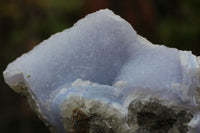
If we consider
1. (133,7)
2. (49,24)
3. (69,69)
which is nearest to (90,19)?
(69,69)

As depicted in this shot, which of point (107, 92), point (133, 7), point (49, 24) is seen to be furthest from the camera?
point (49, 24)

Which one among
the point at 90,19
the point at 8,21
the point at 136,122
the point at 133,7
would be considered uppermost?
the point at 8,21

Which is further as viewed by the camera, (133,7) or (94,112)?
(133,7)

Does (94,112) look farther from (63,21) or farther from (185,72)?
(63,21)

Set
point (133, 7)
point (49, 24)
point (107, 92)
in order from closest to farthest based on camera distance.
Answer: point (107, 92) < point (133, 7) < point (49, 24)

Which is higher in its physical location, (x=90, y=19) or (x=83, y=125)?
(x=90, y=19)

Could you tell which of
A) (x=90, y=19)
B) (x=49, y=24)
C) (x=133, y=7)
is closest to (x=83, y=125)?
(x=90, y=19)
